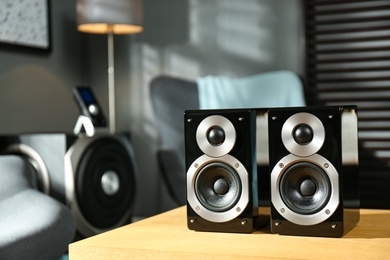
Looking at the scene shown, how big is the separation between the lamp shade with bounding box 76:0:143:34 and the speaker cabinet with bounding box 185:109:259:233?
189 cm

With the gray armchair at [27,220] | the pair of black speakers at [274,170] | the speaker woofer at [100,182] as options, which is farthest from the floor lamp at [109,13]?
the pair of black speakers at [274,170]

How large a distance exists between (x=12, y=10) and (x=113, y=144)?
0.88 metres

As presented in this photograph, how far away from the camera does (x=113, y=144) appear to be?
3082 millimetres

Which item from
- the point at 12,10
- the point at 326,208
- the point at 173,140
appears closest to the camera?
the point at 326,208

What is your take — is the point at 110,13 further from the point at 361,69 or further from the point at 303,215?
the point at 303,215

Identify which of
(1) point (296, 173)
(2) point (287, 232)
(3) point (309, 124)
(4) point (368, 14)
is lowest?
(2) point (287, 232)

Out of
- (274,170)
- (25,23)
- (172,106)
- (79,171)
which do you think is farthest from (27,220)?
(25,23)

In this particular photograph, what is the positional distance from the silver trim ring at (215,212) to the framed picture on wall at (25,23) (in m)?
2.08

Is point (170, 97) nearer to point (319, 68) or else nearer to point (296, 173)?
point (319, 68)

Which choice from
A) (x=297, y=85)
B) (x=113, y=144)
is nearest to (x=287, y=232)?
(x=297, y=85)

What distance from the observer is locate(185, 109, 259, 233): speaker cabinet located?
52.4 inches

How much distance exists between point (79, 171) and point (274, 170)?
1710mm

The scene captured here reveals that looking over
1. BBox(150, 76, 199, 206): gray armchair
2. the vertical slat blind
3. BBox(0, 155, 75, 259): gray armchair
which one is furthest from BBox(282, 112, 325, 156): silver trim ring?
the vertical slat blind

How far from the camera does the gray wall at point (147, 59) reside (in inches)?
132
